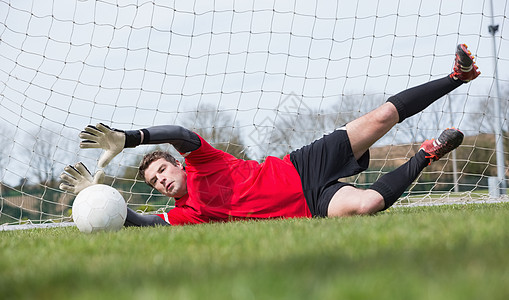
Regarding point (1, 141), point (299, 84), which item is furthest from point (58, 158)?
point (299, 84)

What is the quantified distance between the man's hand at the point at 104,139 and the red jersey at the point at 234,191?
0.60 metres

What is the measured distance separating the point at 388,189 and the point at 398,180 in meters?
0.16

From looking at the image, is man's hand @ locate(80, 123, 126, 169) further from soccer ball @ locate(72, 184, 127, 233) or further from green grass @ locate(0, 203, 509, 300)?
green grass @ locate(0, 203, 509, 300)

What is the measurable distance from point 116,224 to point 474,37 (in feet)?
17.3

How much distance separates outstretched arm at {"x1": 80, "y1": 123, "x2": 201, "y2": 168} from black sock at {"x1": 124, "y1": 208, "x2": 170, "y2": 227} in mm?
713

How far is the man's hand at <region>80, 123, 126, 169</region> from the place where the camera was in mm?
3115

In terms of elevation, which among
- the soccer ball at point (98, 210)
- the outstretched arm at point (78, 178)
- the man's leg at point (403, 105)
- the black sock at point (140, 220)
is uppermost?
the man's leg at point (403, 105)

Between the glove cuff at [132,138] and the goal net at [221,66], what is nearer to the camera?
the glove cuff at [132,138]

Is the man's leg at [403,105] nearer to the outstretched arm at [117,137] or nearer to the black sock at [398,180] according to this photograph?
the black sock at [398,180]

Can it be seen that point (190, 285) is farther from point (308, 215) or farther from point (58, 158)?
point (58, 158)

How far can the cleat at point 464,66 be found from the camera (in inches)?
144

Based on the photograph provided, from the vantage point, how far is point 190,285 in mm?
1191

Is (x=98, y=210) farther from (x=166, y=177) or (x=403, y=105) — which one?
(x=403, y=105)

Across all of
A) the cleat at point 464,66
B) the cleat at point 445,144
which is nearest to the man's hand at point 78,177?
the cleat at point 445,144
